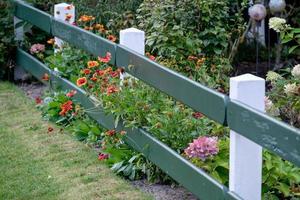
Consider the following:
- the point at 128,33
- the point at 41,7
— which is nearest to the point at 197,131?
the point at 128,33

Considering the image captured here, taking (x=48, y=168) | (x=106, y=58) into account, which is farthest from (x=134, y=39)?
(x=48, y=168)

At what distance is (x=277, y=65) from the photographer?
9117 mm

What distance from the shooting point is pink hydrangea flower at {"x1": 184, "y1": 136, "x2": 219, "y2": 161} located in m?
4.70

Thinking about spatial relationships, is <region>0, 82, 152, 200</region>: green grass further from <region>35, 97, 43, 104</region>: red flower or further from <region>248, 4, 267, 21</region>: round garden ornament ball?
<region>248, 4, 267, 21</region>: round garden ornament ball

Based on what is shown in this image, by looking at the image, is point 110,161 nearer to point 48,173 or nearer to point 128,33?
point 48,173

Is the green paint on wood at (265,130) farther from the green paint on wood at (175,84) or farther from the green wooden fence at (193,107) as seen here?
the green paint on wood at (175,84)

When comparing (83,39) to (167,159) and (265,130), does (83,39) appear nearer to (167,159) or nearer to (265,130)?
(167,159)

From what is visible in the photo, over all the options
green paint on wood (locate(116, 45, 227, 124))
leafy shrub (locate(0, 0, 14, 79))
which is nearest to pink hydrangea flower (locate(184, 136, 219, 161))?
green paint on wood (locate(116, 45, 227, 124))

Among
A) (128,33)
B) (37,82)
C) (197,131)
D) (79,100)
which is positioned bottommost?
(37,82)

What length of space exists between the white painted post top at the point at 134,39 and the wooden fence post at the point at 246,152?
182 centimetres

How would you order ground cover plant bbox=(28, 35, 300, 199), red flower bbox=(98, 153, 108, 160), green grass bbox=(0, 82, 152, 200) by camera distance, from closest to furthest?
ground cover plant bbox=(28, 35, 300, 199), green grass bbox=(0, 82, 152, 200), red flower bbox=(98, 153, 108, 160)

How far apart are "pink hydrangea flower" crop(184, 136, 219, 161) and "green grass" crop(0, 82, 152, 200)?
1.97 feet

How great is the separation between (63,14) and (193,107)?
352 cm

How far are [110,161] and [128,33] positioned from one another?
3.46 feet
